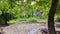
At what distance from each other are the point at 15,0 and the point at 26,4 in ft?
0.80

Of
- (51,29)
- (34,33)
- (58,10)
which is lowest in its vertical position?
(34,33)

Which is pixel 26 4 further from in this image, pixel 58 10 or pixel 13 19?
pixel 13 19

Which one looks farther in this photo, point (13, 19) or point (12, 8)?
point (13, 19)

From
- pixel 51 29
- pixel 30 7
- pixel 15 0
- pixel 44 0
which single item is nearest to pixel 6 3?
pixel 15 0

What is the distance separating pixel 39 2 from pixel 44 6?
314 millimetres

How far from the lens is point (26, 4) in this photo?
3797 mm

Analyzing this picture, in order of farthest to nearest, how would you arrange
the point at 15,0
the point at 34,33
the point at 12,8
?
1. the point at 34,33
2. the point at 12,8
3. the point at 15,0

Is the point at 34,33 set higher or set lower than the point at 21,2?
lower

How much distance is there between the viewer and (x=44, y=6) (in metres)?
4.11

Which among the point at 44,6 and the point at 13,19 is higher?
the point at 44,6

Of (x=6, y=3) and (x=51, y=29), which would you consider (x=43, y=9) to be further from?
(x=6, y=3)

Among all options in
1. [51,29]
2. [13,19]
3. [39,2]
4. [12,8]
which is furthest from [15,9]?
[13,19]

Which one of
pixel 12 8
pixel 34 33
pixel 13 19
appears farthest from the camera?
pixel 13 19

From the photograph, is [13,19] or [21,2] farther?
[13,19]
